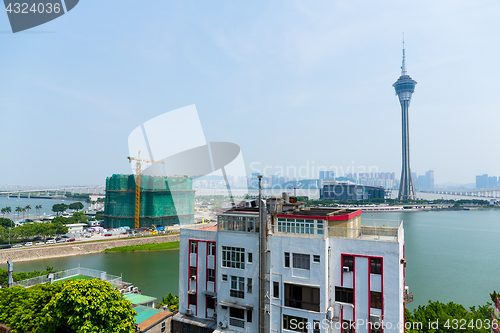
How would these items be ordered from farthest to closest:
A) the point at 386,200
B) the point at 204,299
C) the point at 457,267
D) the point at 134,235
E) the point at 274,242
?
the point at 386,200, the point at 134,235, the point at 457,267, the point at 204,299, the point at 274,242

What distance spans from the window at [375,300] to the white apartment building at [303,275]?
0.06 feet

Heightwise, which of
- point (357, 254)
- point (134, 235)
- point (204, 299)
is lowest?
point (134, 235)

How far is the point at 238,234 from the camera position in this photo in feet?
22.6

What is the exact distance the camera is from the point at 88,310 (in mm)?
5969

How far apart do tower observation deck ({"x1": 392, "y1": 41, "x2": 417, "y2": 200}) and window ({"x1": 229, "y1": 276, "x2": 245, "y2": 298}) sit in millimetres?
80066

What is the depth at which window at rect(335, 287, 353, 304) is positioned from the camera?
575cm

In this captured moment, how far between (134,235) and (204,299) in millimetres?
23357

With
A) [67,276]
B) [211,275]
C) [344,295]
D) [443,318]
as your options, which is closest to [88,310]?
[211,275]

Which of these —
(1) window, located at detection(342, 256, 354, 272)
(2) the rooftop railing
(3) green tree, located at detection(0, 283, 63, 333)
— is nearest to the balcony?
(1) window, located at detection(342, 256, 354, 272)

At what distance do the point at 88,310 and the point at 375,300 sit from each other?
19.2 ft

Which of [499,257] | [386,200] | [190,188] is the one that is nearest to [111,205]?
[190,188]

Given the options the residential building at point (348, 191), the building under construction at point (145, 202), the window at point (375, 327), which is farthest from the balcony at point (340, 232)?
the residential building at point (348, 191)

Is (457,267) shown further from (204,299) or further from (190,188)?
(190,188)

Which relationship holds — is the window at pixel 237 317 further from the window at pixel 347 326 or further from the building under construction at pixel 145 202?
the building under construction at pixel 145 202
